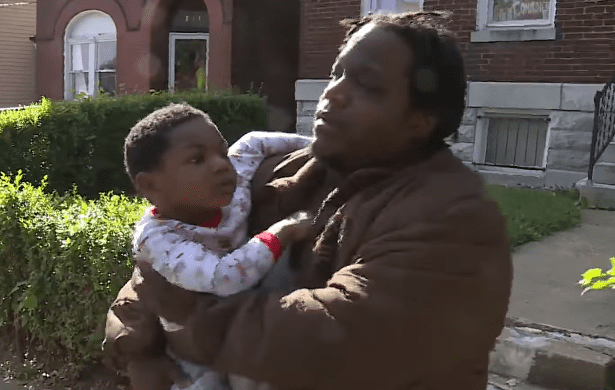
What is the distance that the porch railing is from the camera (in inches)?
337

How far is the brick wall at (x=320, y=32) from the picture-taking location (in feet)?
37.8

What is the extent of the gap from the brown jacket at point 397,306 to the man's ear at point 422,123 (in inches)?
3.3

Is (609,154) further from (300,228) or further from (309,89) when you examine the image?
(300,228)

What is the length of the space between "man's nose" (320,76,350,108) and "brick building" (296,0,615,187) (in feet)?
25.9

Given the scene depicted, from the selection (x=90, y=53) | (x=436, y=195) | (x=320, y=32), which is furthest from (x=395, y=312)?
(x=90, y=53)

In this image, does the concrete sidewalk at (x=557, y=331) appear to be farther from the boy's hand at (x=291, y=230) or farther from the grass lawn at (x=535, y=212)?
the boy's hand at (x=291, y=230)

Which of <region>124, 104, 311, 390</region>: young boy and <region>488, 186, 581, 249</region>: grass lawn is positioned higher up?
<region>124, 104, 311, 390</region>: young boy

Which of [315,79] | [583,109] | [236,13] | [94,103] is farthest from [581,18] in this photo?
[236,13]

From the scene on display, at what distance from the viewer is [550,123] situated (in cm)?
958

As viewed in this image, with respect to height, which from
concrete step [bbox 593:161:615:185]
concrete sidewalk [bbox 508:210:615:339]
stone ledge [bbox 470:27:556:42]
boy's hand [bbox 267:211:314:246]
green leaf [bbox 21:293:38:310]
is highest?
stone ledge [bbox 470:27:556:42]

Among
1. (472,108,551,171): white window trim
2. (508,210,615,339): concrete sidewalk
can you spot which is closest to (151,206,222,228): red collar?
(508,210,615,339): concrete sidewalk

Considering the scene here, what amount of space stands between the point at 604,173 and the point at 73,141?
6470mm

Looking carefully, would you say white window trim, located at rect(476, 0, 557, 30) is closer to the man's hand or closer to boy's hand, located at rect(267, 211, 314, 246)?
boy's hand, located at rect(267, 211, 314, 246)

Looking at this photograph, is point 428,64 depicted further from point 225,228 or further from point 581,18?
point 581,18
